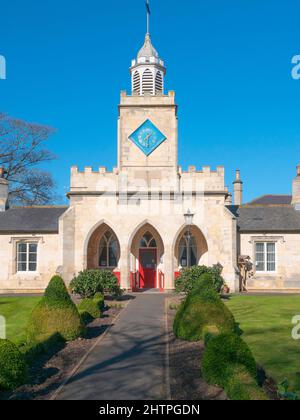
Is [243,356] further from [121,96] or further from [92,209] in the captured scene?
[121,96]

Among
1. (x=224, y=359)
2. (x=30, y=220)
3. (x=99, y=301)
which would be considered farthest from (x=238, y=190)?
(x=224, y=359)

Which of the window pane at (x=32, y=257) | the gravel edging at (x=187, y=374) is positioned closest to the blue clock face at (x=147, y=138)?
the window pane at (x=32, y=257)

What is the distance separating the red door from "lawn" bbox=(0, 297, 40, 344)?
7.46 m

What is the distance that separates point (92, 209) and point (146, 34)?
1354cm

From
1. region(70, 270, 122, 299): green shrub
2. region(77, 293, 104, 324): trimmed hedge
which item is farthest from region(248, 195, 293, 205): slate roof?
region(77, 293, 104, 324): trimmed hedge

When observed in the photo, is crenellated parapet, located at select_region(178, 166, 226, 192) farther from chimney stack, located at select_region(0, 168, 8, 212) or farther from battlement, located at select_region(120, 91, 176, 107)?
chimney stack, located at select_region(0, 168, 8, 212)

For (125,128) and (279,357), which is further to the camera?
(125,128)

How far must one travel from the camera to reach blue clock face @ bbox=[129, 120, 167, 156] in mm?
30016

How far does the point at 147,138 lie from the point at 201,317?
16798 mm

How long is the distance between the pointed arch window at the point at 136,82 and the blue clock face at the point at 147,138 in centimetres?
301

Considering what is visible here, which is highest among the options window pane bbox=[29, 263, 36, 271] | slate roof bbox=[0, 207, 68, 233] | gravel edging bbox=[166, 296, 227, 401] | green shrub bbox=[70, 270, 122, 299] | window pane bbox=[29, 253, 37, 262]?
slate roof bbox=[0, 207, 68, 233]

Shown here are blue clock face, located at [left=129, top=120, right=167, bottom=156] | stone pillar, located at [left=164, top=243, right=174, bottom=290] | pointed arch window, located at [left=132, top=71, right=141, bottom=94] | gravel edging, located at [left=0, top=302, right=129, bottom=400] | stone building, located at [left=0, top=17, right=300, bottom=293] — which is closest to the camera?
gravel edging, located at [left=0, top=302, right=129, bottom=400]

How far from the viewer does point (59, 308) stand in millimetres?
15562
